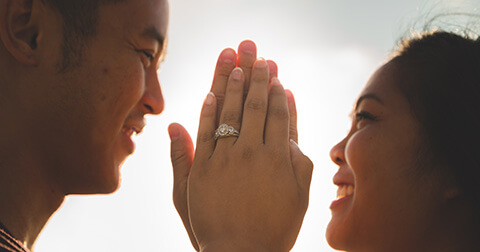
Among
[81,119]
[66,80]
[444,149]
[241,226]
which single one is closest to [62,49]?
[66,80]

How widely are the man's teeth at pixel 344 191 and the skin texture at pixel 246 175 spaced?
268 millimetres

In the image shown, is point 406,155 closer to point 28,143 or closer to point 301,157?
point 301,157

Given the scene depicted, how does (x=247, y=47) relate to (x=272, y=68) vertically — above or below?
above

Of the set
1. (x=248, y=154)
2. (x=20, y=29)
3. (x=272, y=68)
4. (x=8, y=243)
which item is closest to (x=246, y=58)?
(x=272, y=68)

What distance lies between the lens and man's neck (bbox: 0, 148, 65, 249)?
2.50 m

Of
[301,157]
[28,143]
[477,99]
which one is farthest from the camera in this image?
[301,157]

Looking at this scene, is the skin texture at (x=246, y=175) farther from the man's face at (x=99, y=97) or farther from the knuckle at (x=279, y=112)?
the man's face at (x=99, y=97)

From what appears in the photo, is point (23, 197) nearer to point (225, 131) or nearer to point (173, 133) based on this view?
Answer: point (173, 133)

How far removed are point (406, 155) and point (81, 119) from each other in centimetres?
186

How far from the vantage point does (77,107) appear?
8.88 ft

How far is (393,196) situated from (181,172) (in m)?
1.40

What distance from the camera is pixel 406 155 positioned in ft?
8.99

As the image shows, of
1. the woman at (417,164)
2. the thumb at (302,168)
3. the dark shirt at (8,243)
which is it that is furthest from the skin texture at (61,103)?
the woman at (417,164)

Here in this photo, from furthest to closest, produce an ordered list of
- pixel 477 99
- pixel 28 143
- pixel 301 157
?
1. pixel 301 157
2. pixel 477 99
3. pixel 28 143
